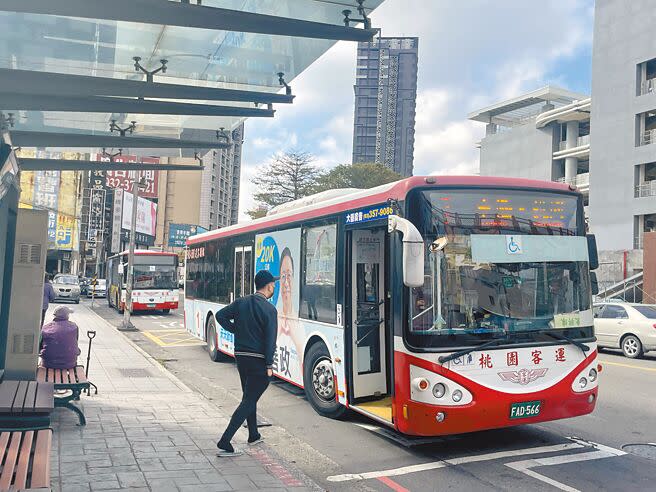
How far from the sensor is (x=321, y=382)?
327 inches

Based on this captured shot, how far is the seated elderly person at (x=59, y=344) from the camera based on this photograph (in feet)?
26.3

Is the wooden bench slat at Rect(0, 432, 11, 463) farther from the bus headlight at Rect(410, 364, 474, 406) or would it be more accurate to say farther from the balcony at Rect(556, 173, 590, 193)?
the balcony at Rect(556, 173, 590, 193)

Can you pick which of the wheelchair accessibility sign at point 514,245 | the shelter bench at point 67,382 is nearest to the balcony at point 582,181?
the wheelchair accessibility sign at point 514,245

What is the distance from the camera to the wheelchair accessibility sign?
6492mm

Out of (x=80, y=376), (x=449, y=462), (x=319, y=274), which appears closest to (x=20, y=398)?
(x=80, y=376)

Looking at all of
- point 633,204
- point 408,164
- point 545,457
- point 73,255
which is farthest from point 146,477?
point 408,164

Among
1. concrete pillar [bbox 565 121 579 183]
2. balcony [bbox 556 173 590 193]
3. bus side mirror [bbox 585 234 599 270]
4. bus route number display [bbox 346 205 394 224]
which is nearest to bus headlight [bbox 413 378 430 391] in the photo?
bus route number display [bbox 346 205 394 224]

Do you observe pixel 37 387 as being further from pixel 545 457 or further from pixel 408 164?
pixel 408 164

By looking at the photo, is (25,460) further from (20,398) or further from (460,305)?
(460,305)

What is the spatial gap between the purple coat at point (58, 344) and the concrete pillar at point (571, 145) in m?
45.5

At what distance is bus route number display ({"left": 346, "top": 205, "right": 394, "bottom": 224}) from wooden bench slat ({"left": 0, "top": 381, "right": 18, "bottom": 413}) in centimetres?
435

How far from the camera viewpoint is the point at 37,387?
6.81 m

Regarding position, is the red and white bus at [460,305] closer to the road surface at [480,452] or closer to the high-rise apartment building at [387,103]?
the road surface at [480,452]

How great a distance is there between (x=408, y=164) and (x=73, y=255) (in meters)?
64.5
